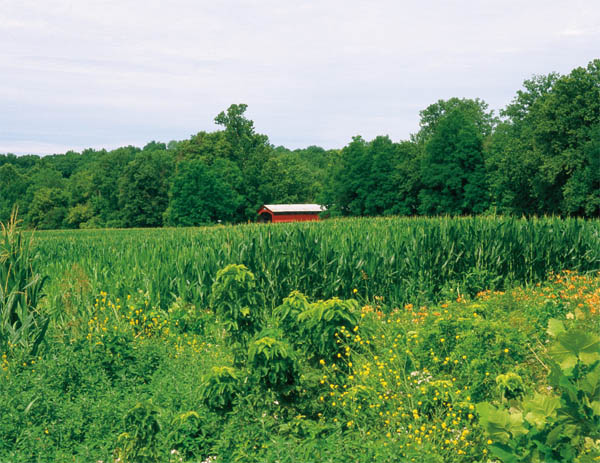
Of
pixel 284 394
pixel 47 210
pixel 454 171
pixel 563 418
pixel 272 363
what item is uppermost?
pixel 454 171

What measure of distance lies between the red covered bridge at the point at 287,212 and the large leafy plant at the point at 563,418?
5267 cm

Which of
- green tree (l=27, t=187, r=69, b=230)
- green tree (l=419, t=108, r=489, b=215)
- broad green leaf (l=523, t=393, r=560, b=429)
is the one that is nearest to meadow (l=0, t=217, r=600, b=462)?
broad green leaf (l=523, t=393, r=560, b=429)

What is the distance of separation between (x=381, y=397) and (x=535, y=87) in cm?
4496

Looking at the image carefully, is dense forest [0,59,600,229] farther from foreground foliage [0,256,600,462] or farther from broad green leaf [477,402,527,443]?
broad green leaf [477,402,527,443]

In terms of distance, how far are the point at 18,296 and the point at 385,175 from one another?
50640 mm

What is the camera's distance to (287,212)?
2325 inches

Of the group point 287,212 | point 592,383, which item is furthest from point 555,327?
point 287,212

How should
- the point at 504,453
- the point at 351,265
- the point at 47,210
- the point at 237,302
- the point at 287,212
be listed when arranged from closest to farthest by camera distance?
the point at 504,453, the point at 237,302, the point at 351,265, the point at 287,212, the point at 47,210

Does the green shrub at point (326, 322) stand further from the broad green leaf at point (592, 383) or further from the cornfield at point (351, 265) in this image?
the cornfield at point (351, 265)

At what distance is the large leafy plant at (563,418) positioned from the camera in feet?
7.17

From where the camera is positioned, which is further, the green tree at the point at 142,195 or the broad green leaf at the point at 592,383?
the green tree at the point at 142,195

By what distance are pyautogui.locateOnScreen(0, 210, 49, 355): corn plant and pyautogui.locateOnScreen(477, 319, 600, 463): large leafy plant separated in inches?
246

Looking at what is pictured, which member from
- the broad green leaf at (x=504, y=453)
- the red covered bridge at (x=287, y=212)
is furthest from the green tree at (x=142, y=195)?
the broad green leaf at (x=504, y=453)

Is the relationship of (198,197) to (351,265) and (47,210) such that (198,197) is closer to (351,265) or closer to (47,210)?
(47,210)
